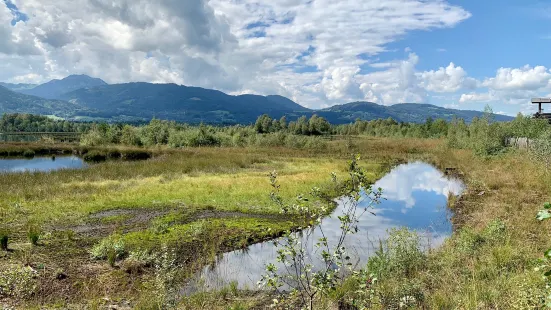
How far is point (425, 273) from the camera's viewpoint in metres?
9.62

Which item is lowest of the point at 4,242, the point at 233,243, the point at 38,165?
the point at 38,165

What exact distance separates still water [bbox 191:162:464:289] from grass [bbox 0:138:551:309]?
0.79 meters

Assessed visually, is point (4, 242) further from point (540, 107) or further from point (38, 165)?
point (38, 165)

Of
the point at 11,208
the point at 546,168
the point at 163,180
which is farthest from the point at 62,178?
the point at 546,168

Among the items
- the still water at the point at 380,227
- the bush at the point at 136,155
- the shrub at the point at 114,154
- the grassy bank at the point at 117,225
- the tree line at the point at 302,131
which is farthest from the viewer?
the shrub at the point at 114,154

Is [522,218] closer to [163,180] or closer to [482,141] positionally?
[163,180]

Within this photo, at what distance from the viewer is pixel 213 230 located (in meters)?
16.1

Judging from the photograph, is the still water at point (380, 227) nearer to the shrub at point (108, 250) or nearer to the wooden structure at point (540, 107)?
the shrub at point (108, 250)

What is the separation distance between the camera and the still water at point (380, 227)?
11789 millimetres

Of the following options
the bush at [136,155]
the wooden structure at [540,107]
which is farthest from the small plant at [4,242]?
the bush at [136,155]

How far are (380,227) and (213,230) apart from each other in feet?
28.8

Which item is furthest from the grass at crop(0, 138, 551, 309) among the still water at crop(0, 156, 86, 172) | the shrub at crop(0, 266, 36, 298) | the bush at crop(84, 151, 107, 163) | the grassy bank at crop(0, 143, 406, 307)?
the bush at crop(84, 151, 107, 163)

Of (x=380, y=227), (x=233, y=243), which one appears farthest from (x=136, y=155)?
(x=380, y=227)

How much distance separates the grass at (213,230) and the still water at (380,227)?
79 cm
